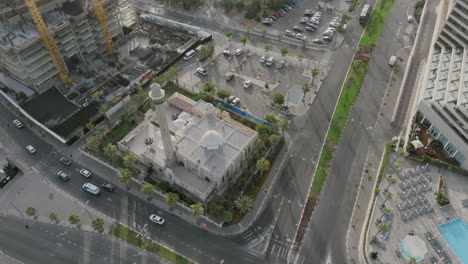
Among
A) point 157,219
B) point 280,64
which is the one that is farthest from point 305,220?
point 280,64

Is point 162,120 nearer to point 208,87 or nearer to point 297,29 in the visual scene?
point 208,87

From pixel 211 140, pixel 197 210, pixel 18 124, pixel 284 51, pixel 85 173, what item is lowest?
pixel 85 173

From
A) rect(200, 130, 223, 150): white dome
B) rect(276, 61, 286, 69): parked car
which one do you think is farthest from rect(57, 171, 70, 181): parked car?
rect(276, 61, 286, 69): parked car

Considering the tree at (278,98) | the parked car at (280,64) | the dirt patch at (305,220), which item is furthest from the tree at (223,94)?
the dirt patch at (305,220)

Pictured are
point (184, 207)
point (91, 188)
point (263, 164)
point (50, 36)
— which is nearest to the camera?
point (184, 207)

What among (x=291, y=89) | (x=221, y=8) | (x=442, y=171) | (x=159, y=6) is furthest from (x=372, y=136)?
(x=159, y=6)

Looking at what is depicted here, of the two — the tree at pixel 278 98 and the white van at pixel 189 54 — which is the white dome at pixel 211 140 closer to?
the tree at pixel 278 98

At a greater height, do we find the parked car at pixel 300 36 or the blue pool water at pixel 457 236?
the parked car at pixel 300 36
